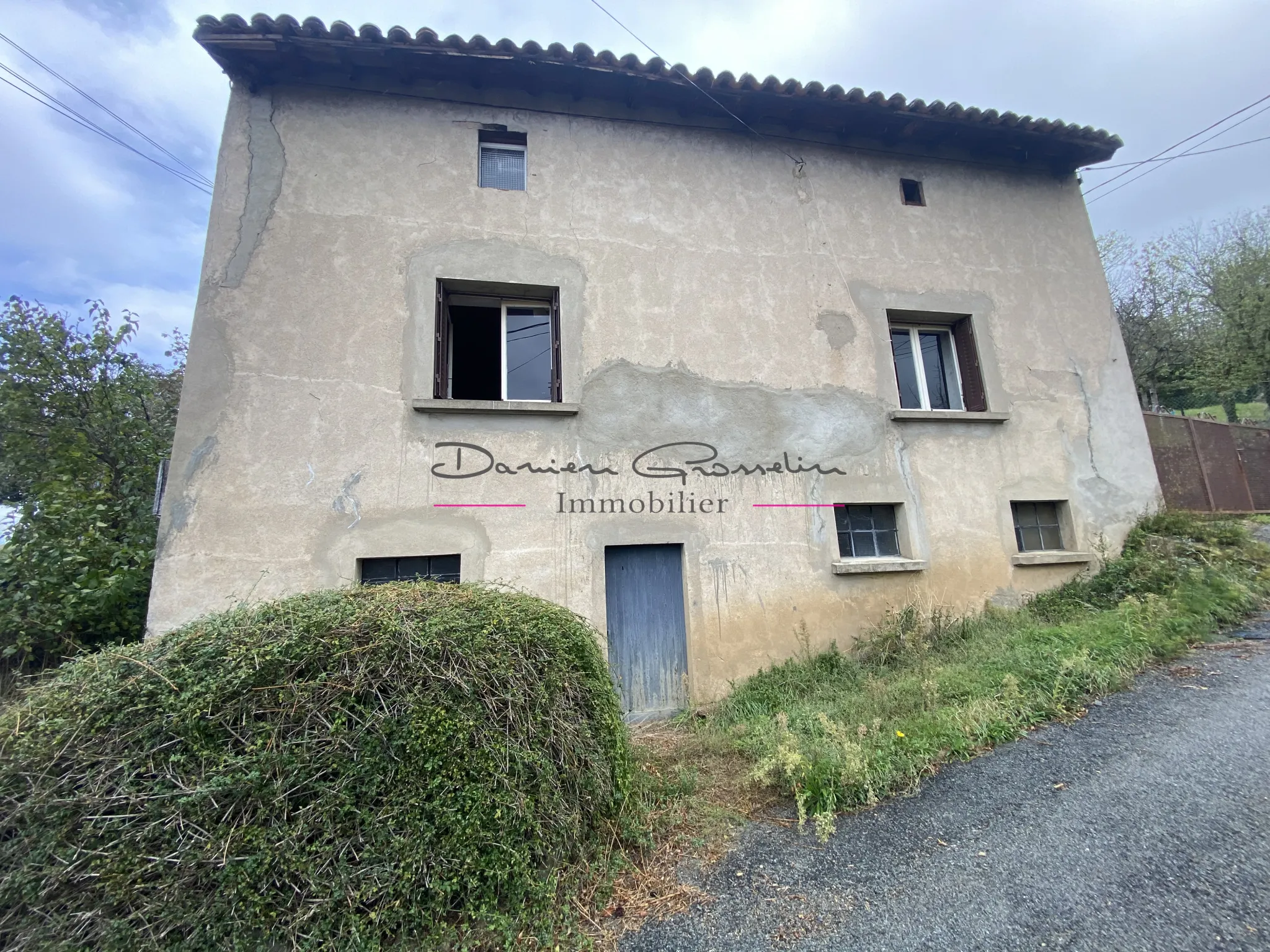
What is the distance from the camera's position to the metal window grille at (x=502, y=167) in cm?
629

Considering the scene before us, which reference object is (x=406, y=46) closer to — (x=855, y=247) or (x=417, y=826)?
(x=855, y=247)

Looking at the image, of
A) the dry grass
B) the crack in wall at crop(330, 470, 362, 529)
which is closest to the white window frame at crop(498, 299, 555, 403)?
the crack in wall at crop(330, 470, 362, 529)

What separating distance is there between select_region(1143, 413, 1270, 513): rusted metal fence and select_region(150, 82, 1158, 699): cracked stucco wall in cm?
266

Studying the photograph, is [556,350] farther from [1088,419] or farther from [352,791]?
[1088,419]

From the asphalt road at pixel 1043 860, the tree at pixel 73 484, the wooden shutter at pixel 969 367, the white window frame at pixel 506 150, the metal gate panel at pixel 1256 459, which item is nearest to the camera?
the asphalt road at pixel 1043 860

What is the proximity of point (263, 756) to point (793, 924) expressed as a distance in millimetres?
2455

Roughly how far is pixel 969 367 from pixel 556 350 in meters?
5.57

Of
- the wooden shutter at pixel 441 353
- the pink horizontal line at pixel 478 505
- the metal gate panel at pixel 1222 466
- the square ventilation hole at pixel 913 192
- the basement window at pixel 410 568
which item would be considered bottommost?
the basement window at pixel 410 568

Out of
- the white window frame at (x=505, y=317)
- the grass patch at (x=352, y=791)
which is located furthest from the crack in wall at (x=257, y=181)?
the grass patch at (x=352, y=791)

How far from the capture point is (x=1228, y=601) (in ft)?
18.2

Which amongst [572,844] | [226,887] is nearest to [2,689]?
[226,887]

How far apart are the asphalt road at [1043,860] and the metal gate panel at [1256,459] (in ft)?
29.4

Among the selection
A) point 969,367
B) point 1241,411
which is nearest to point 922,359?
point 969,367

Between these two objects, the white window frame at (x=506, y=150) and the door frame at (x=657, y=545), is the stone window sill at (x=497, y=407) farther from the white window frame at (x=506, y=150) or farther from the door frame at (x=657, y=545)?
the white window frame at (x=506, y=150)
